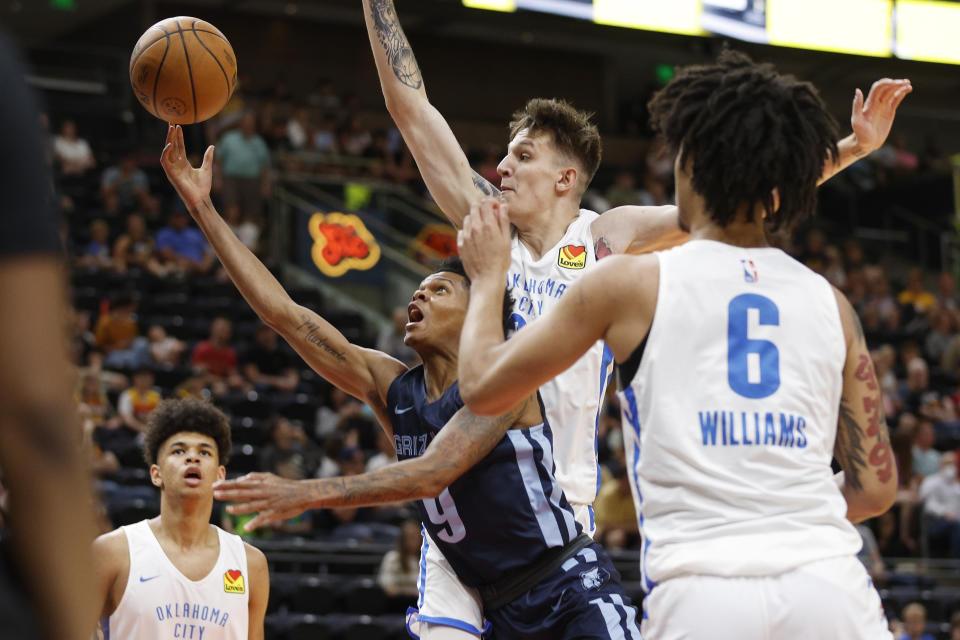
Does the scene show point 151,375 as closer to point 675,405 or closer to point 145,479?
point 145,479

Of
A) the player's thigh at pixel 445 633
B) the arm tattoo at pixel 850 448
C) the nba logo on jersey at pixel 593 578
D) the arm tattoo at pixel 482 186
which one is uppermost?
the arm tattoo at pixel 482 186

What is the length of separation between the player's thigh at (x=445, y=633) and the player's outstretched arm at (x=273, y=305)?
0.78 metres

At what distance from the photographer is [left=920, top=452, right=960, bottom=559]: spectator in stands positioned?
12305 millimetres

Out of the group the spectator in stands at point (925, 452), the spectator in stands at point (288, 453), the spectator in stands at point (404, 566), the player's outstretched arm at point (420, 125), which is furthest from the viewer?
the spectator in stands at point (925, 452)

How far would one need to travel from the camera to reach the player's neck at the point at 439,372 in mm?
4309

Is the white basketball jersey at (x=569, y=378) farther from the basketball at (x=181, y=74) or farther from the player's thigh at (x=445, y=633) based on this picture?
the basketball at (x=181, y=74)

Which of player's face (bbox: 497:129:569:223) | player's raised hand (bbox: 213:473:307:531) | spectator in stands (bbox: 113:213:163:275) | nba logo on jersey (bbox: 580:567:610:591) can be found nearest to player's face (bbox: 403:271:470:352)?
player's face (bbox: 497:129:569:223)

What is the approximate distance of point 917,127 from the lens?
981 inches

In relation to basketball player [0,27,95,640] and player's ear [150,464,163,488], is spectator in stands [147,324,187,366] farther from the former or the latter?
basketball player [0,27,95,640]

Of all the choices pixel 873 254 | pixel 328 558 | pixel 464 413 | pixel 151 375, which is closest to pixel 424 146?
pixel 464 413

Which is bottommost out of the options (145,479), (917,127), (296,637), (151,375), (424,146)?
(296,637)

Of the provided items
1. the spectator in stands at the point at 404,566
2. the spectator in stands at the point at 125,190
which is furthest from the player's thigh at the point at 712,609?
the spectator in stands at the point at 125,190

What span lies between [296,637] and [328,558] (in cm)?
107

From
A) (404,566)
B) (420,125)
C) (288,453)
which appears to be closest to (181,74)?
(420,125)
